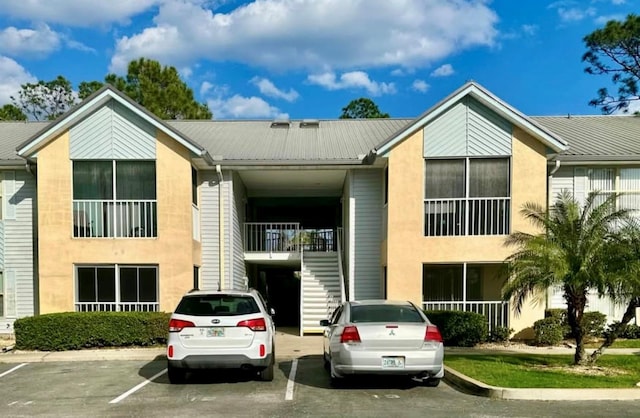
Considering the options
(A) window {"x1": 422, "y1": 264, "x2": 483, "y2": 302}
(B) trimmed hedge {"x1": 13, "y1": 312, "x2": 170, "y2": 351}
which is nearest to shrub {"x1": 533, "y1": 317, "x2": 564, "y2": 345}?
(A) window {"x1": 422, "y1": 264, "x2": 483, "y2": 302}

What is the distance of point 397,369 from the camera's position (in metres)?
8.08

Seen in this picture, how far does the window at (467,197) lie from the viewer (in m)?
14.8

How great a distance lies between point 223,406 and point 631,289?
24.0ft

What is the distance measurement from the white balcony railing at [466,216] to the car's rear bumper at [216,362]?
770 centimetres

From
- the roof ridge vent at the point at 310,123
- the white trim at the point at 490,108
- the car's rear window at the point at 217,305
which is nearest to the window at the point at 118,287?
the car's rear window at the point at 217,305

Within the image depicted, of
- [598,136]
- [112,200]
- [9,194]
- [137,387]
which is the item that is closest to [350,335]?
[137,387]

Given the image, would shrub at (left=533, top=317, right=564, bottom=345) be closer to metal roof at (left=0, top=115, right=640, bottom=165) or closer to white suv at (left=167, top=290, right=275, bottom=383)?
metal roof at (left=0, top=115, right=640, bottom=165)

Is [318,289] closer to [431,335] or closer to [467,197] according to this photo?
[467,197]

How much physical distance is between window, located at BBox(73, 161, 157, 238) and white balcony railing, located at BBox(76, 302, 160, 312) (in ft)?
6.14

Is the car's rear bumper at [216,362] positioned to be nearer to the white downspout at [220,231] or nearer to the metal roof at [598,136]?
the white downspout at [220,231]

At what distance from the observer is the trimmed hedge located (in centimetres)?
1312

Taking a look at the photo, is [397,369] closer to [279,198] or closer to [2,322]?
[2,322]

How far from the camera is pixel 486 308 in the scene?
15.0 meters

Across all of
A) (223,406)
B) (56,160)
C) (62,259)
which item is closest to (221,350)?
(223,406)
